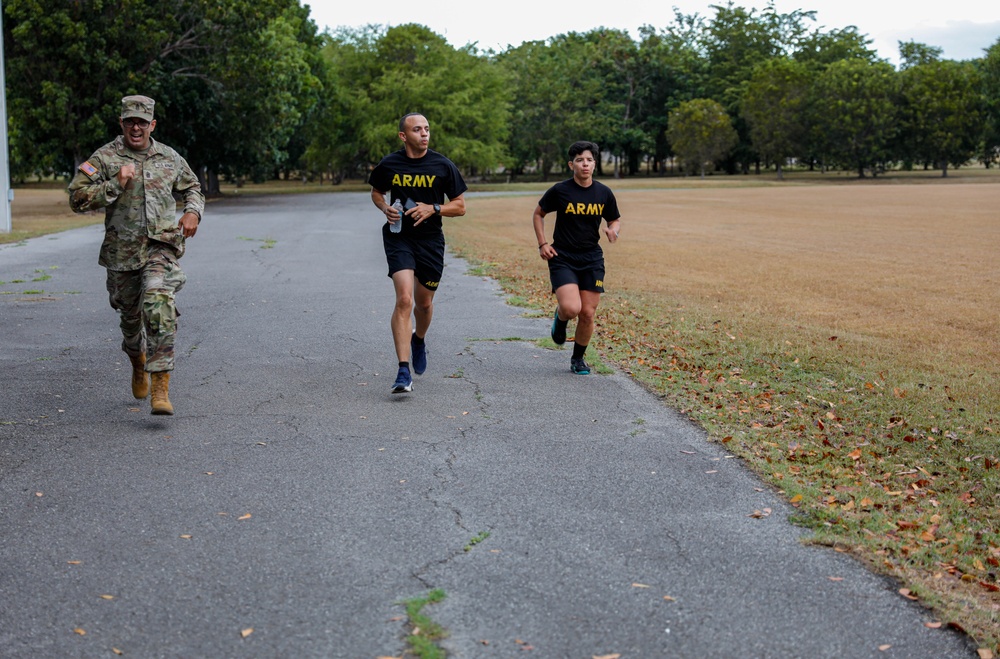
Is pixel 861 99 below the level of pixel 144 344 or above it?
above

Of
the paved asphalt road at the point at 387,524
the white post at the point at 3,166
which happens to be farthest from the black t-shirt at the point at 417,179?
the white post at the point at 3,166

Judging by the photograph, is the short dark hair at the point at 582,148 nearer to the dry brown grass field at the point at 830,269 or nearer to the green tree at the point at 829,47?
the dry brown grass field at the point at 830,269

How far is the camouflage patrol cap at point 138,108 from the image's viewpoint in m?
6.73

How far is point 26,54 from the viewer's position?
3425cm

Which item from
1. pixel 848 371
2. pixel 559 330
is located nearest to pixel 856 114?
pixel 848 371

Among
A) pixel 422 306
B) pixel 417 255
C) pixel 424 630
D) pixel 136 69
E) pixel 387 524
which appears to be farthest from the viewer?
pixel 136 69

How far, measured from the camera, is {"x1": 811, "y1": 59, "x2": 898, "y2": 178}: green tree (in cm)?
8525

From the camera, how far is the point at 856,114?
281 ft

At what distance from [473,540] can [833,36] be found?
377ft

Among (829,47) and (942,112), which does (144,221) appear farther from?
(829,47)

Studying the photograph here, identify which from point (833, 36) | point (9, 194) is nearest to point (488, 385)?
point (9, 194)

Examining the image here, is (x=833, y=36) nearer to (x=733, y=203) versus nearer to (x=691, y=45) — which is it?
(x=691, y=45)

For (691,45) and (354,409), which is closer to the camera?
(354,409)

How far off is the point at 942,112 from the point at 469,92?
3838 centimetres
